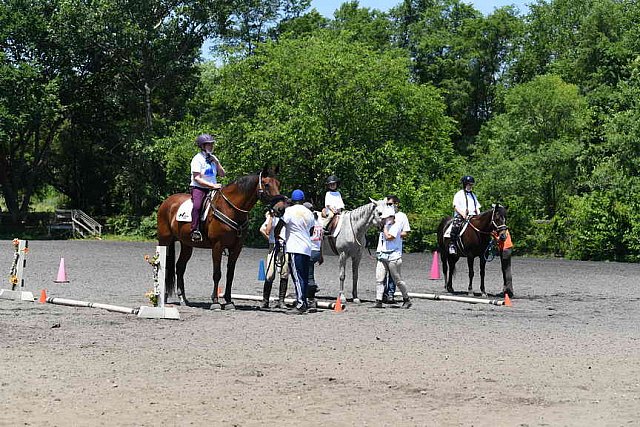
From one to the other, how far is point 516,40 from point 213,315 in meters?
60.0

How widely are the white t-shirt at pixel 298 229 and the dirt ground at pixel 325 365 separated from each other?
1.14m

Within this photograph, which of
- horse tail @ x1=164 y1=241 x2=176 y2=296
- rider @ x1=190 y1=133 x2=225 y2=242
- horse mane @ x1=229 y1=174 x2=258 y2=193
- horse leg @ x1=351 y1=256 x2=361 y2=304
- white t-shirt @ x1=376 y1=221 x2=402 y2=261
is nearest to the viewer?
horse mane @ x1=229 y1=174 x2=258 y2=193

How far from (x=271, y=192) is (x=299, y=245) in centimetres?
101

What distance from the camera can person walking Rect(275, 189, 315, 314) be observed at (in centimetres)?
1662

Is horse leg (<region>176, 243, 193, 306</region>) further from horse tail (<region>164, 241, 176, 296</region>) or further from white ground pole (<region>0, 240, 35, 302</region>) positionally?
white ground pole (<region>0, 240, 35, 302</region>)

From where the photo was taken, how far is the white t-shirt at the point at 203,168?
17031 mm

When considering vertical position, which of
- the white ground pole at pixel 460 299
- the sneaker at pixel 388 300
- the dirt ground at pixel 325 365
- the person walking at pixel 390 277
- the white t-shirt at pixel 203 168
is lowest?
the dirt ground at pixel 325 365

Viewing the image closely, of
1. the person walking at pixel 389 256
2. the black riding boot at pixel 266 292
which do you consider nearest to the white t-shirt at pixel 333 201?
the person walking at pixel 389 256

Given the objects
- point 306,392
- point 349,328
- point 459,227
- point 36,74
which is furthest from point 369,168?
point 306,392

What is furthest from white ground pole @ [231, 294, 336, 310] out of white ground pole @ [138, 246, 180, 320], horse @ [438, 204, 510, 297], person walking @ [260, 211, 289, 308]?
horse @ [438, 204, 510, 297]

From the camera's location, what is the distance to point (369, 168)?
148 feet

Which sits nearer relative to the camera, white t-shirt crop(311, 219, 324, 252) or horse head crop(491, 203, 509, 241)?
white t-shirt crop(311, 219, 324, 252)

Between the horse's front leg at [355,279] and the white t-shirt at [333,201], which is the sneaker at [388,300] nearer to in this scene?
the horse's front leg at [355,279]

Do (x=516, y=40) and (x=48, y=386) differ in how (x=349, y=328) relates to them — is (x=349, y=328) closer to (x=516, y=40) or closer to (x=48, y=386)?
(x=48, y=386)
